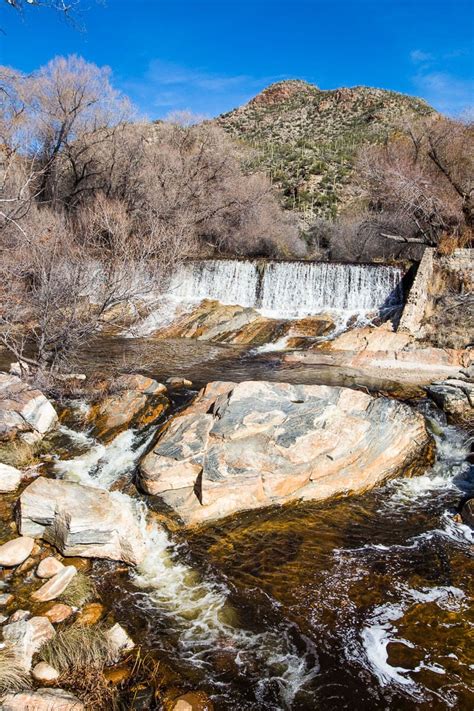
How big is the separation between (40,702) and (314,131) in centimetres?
5923

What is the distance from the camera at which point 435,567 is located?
452cm

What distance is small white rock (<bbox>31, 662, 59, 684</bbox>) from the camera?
10.4 ft

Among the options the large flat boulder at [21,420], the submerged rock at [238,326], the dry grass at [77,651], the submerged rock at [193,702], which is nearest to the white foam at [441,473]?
the submerged rock at [193,702]

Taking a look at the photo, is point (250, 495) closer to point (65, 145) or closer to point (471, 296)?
point (471, 296)

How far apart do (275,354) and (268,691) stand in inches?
387

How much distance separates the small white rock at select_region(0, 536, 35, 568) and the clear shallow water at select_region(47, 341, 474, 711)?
2.43ft

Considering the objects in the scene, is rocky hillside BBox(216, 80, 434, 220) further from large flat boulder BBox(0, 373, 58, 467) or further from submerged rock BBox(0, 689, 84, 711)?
submerged rock BBox(0, 689, 84, 711)

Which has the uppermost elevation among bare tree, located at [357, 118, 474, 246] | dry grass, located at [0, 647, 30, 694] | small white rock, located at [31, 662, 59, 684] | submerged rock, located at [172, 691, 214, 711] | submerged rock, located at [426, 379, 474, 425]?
bare tree, located at [357, 118, 474, 246]

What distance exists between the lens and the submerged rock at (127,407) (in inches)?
288

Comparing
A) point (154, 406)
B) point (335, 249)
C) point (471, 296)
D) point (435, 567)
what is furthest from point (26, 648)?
point (335, 249)

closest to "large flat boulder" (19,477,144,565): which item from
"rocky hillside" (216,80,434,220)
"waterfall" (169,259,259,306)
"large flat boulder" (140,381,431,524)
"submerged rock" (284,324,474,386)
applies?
"large flat boulder" (140,381,431,524)

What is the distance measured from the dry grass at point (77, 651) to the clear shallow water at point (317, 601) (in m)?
0.35

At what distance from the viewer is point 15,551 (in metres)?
4.41

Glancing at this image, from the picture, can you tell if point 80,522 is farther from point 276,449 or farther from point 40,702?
point 276,449
